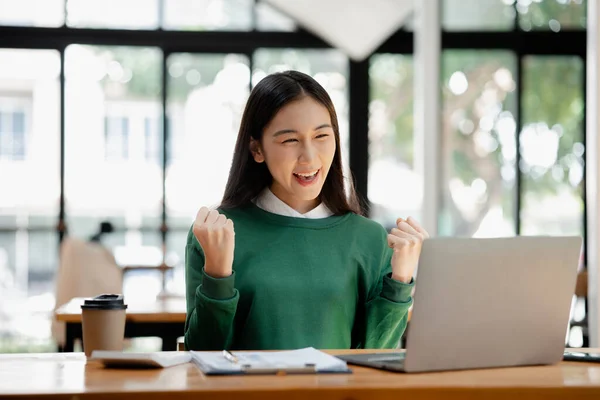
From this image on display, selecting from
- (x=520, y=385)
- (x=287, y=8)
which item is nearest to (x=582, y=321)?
(x=287, y=8)

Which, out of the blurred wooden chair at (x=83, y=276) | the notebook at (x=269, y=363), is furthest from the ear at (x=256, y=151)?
the blurred wooden chair at (x=83, y=276)

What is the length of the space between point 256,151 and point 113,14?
16.9ft

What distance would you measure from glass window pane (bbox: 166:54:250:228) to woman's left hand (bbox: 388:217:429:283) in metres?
5.07

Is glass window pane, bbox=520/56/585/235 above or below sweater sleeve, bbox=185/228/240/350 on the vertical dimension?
above

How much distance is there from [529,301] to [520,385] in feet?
0.62

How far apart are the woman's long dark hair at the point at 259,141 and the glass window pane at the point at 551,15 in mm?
5375

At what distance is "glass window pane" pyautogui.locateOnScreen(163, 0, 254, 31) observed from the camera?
22.8 ft

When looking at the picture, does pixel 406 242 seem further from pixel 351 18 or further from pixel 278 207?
pixel 351 18

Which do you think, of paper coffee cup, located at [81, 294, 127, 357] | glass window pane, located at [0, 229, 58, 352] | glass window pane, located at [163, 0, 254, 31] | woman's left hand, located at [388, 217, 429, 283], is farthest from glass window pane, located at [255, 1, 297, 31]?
paper coffee cup, located at [81, 294, 127, 357]

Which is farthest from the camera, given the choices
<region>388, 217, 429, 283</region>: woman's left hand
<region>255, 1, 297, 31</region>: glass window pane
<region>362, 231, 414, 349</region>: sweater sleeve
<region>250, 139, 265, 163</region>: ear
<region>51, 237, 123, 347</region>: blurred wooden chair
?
<region>255, 1, 297, 31</region>: glass window pane

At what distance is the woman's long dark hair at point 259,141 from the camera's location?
205 cm

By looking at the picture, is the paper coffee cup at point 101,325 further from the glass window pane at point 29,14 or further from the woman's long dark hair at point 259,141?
the glass window pane at point 29,14

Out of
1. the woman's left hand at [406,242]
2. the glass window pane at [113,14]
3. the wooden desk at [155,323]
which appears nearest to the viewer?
the woman's left hand at [406,242]

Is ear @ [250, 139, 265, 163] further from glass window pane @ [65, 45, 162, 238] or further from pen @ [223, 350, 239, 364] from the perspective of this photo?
glass window pane @ [65, 45, 162, 238]
